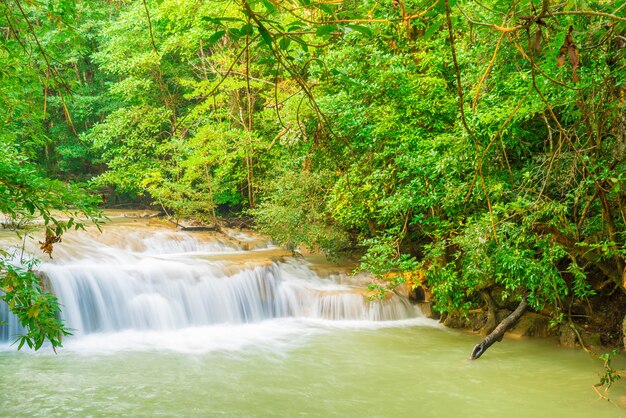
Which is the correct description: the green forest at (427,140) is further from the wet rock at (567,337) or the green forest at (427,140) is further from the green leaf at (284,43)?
the wet rock at (567,337)

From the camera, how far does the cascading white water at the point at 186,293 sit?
9.29 metres

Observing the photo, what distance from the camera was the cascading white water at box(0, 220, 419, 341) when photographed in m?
9.29

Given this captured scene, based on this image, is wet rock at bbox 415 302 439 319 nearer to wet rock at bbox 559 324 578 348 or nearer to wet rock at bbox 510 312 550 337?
wet rock at bbox 510 312 550 337

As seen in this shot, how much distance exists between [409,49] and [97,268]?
6843 mm

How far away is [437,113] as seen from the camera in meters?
7.94

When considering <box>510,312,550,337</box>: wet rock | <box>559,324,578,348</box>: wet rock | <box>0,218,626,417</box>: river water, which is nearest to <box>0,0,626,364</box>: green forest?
<box>559,324,578,348</box>: wet rock

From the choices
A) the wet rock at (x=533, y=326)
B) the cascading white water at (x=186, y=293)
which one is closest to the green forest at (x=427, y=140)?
the wet rock at (x=533, y=326)

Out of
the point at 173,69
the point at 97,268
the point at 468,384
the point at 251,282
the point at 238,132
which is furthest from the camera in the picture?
the point at 173,69

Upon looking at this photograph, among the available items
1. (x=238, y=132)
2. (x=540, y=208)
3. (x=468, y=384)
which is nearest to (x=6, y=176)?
(x=540, y=208)

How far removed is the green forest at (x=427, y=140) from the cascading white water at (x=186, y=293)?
1.06 metres

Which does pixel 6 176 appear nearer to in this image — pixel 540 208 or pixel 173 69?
pixel 540 208

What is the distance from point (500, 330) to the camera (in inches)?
290

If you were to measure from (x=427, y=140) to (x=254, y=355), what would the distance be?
13.2 ft

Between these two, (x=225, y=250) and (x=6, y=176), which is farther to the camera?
(x=225, y=250)
